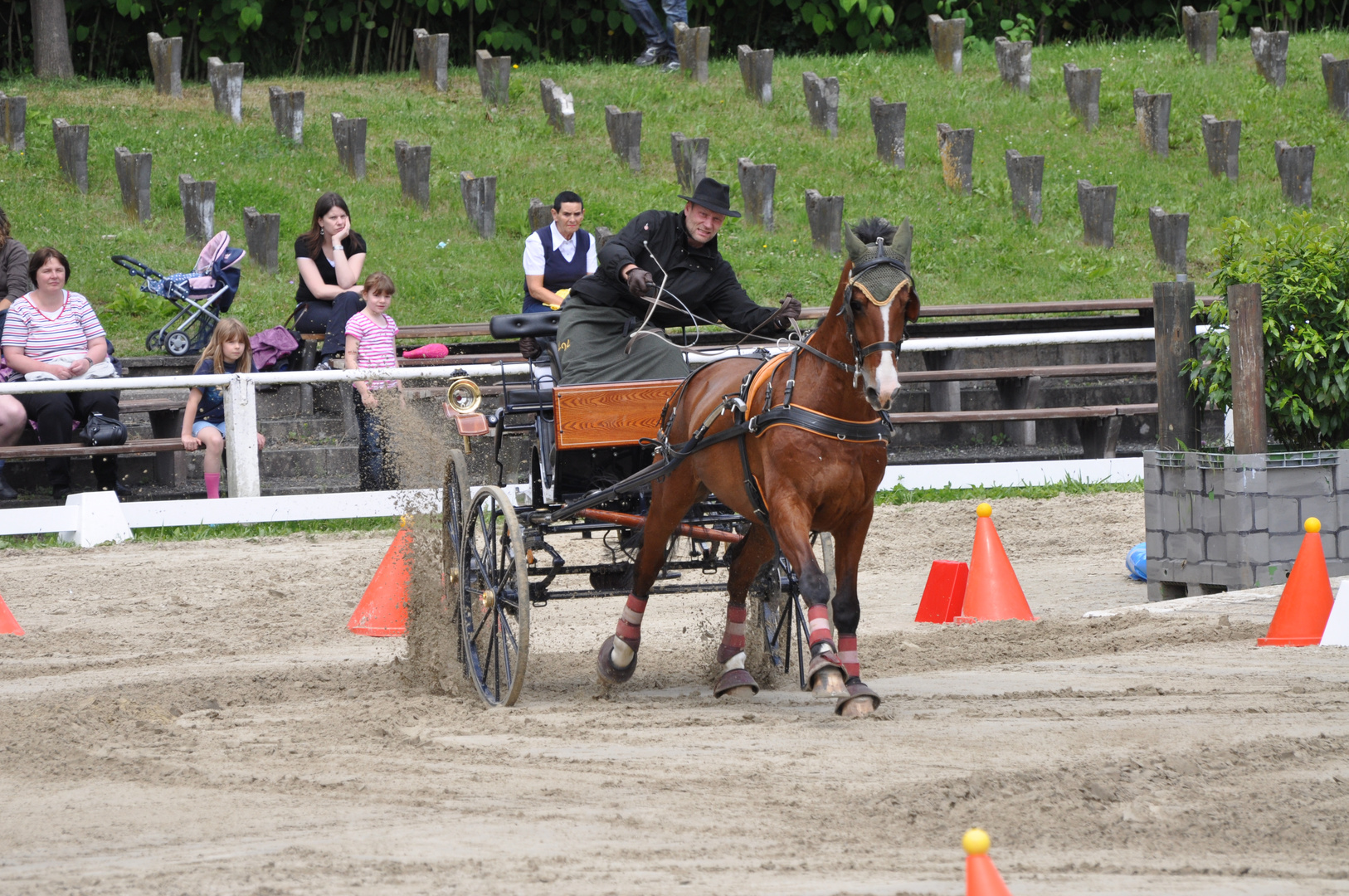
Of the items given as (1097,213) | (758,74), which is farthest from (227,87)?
(1097,213)

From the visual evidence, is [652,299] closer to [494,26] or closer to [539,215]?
[539,215]

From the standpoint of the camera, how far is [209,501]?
1150 cm

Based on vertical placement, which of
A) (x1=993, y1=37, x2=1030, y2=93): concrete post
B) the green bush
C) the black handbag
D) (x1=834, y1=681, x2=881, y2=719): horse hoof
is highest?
(x1=993, y1=37, x2=1030, y2=93): concrete post

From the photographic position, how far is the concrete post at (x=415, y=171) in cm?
1723

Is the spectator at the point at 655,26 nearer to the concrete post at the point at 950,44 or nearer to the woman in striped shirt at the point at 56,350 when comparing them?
the concrete post at the point at 950,44

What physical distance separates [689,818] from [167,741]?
7.69 ft

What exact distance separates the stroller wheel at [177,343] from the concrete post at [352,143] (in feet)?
18.8

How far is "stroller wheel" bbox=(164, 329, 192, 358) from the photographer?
12820 mm

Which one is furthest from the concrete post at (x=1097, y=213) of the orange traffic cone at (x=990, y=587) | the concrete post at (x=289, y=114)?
the orange traffic cone at (x=990, y=587)

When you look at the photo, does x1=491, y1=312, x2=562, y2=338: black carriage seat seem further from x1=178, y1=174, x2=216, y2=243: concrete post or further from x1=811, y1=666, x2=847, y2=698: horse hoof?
x1=178, y1=174, x2=216, y2=243: concrete post

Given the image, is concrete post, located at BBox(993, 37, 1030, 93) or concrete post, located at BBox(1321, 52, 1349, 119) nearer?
concrete post, located at BBox(1321, 52, 1349, 119)

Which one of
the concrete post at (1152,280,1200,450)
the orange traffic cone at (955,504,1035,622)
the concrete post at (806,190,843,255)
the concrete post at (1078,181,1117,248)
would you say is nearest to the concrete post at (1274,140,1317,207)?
the concrete post at (1078,181,1117,248)

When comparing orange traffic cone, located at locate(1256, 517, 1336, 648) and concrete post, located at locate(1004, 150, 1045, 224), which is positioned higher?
concrete post, located at locate(1004, 150, 1045, 224)

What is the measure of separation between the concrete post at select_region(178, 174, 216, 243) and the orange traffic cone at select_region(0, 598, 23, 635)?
805 centimetres
